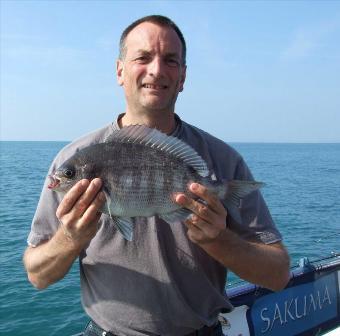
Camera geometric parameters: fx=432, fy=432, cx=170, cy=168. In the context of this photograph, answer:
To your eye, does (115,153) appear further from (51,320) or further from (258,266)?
→ (51,320)

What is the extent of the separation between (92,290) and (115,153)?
1.11 m

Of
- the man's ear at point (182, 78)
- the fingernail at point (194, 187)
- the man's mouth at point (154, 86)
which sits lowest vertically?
the fingernail at point (194, 187)

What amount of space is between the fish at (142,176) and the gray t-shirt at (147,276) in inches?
11.1

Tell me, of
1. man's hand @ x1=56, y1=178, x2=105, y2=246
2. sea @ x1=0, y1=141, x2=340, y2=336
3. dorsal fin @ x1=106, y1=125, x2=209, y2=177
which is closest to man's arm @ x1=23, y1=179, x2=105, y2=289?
man's hand @ x1=56, y1=178, x2=105, y2=246

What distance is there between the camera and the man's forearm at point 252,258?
3.09m

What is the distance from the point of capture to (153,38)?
11.1ft

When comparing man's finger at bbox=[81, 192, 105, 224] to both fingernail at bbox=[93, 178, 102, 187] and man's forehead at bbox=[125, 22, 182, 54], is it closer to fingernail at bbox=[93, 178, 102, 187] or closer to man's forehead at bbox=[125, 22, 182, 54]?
fingernail at bbox=[93, 178, 102, 187]

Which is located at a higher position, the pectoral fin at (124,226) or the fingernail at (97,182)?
the fingernail at (97,182)

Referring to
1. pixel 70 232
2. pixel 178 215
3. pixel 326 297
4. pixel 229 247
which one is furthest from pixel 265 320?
pixel 70 232

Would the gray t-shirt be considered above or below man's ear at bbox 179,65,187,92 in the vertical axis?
below

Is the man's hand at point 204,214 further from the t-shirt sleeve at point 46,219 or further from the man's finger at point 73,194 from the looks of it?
the t-shirt sleeve at point 46,219

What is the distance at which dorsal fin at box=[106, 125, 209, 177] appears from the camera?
10.3 feet

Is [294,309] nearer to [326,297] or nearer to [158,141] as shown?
[326,297]

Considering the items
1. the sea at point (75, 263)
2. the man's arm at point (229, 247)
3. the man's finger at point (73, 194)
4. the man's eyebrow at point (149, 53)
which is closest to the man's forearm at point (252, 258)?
the man's arm at point (229, 247)
